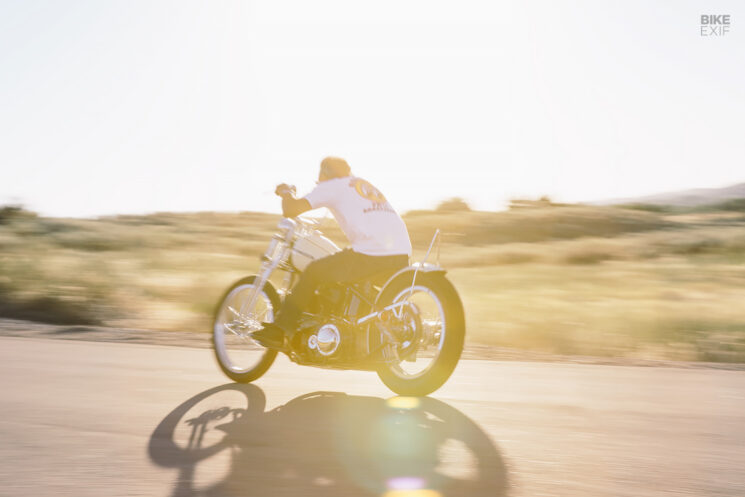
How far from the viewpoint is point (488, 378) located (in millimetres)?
7629

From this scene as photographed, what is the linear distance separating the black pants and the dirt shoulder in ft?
9.91

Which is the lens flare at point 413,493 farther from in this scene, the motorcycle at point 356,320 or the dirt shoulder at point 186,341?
the dirt shoulder at point 186,341

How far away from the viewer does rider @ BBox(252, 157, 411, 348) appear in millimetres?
6633

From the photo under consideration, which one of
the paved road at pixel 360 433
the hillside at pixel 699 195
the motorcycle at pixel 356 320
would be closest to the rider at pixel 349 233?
the motorcycle at pixel 356 320

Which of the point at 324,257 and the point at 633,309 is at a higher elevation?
the point at 324,257

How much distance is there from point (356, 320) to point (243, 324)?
1.18 m

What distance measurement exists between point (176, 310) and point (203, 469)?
9.90 metres

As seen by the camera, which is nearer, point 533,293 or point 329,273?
point 329,273

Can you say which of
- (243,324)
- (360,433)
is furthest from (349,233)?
(360,433)

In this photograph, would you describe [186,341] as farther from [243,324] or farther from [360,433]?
[360,433]

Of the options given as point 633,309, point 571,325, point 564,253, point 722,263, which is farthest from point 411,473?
point 564,253

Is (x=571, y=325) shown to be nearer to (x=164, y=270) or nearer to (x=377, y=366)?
(x=377, y=366)

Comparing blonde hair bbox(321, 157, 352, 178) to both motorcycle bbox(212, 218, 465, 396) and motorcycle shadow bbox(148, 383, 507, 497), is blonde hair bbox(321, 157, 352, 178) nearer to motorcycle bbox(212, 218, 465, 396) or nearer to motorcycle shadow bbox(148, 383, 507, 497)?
motorcycle bbox(212, 218, 465, 396)

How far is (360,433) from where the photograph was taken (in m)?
5.33
